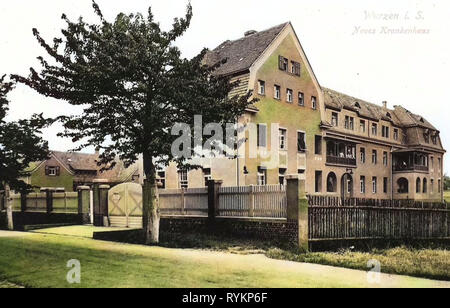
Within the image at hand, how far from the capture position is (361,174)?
42250 millimetres

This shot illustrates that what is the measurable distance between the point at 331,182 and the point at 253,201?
75.9 ft

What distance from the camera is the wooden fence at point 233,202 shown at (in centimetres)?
1509

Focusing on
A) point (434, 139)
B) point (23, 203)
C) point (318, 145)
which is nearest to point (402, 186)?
point (434, 139)

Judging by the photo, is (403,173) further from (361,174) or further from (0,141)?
(0,141)

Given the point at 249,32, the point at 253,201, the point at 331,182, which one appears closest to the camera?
the point at 253,201

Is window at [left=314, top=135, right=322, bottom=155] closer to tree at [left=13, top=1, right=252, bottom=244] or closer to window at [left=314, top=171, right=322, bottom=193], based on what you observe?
window at [left=314, top=171, right=322, bottom=193]

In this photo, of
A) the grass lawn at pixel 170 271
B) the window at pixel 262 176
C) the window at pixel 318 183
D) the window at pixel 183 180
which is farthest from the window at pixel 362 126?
the grass lawn at pixel 170 271

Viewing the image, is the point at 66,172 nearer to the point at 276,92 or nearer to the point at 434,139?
the point at 276,92

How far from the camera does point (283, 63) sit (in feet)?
98.6

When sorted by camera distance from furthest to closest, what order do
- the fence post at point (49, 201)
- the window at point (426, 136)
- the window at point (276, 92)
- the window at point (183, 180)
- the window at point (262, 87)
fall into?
1. the window at point (426, 136)
2. the window at point (183, 180)
3. the window at point (276, 92)
4. the window at point (262, 87)
5. the fence post at point (49, 201)

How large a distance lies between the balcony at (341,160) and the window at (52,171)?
3582 centimetres

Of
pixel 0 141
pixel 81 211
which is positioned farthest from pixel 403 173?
pixel 0 141

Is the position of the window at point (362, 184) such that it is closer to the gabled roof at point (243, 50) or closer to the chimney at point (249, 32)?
the chimney at point (249, 32)
